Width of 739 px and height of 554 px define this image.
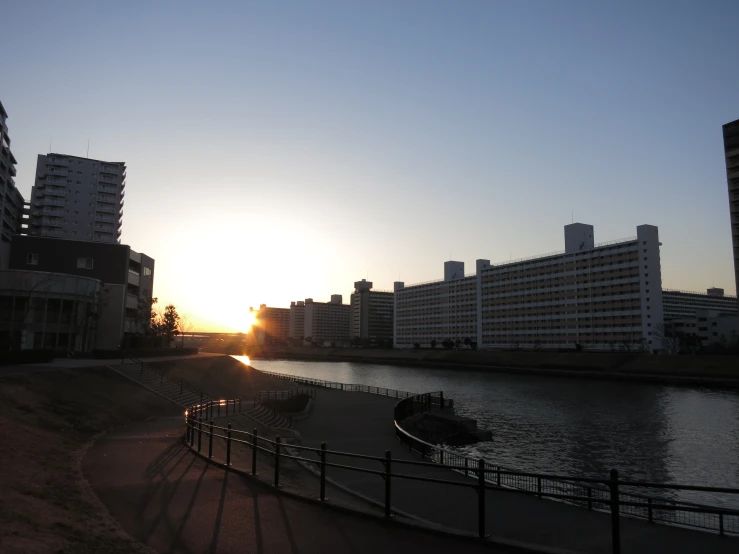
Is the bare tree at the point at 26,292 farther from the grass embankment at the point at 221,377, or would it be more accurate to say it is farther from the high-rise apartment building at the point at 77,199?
the high-rise apartment building at the point at 77,199

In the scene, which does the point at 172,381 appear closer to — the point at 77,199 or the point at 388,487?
the point at 388,487

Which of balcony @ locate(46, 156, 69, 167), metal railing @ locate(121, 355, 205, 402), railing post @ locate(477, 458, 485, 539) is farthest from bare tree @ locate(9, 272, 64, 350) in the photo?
balcony @ locate(46, 156, 69, 167)

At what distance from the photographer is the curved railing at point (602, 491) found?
7766 millimetres

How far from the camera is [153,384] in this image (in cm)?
3900

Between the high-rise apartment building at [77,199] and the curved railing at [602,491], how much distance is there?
126224 millimetres

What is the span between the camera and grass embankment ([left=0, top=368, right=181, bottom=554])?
298 inches

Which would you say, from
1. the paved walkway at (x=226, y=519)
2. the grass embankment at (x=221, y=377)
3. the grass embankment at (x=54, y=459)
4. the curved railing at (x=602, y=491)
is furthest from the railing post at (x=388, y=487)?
the grass embankment at (x=221, y=377)

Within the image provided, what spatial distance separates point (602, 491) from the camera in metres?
10.9

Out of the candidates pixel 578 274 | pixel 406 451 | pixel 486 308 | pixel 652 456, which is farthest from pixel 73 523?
pixel 486 308

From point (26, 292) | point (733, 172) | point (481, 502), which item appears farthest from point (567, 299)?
point (481, 502)

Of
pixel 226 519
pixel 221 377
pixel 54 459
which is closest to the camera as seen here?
pixel 226 519

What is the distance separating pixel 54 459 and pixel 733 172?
473 ft

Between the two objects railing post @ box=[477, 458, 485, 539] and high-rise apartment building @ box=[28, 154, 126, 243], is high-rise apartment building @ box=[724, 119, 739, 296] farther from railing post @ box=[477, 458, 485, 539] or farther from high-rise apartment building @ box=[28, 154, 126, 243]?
high-rise apartment building @ box=[28, 154, 126, 243]

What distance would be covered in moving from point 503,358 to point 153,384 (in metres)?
95.9
